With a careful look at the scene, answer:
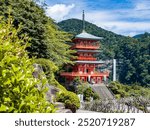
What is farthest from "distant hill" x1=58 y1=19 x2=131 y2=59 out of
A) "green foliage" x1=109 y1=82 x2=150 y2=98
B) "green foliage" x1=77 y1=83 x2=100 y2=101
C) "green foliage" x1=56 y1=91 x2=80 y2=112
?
"green foliage" x1=56 y1=91 x2=80 y2=112

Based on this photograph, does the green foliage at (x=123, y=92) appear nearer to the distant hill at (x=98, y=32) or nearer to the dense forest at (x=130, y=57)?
the dense forest at (x=130, y=57)

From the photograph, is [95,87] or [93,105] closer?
[93,105]

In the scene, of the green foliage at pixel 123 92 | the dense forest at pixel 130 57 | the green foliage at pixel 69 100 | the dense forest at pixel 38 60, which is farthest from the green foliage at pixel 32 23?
the dense forest at pixel 130 57

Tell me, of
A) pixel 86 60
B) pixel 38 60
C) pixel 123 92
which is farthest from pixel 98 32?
pixel 38 60

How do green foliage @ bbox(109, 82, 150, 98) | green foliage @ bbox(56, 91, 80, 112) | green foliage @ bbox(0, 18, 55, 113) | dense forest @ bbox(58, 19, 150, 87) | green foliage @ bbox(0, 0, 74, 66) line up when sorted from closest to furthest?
green foliage @ bbox(0, 18, 55, 113), green foliage @ bbox(56, 91, 80, 112), green foliage @ bbox(0, 0, 74, 66), green foliage @ bbox(109, 82, 150, 98), dense forest @ bbox(58, 19, 150, 87)

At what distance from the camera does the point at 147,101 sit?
56.0 feet

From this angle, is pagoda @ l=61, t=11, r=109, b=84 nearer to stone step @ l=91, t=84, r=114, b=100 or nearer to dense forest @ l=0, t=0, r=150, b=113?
stone step @ l=91, t=84, r=114, b=100

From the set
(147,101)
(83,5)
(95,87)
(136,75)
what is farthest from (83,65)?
(136,75)

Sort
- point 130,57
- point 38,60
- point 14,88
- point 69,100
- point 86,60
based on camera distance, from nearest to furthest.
Answer: point 14,88, point 69,100, point 38,60, point 86,60, point 130,57

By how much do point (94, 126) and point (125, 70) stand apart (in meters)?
42.9

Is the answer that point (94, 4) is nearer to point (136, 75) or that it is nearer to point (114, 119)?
point (136, 75)

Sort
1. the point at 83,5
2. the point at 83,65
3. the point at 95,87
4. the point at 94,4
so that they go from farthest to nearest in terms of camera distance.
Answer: the point at 94,4
the point at 83,5
the point at 83,65
the point at 95,87

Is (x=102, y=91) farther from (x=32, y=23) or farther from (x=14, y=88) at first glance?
(x=14, y=88)

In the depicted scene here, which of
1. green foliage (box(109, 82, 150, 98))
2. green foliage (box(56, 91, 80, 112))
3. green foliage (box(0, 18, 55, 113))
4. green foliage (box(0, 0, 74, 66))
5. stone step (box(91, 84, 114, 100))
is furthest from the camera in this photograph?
green foliage (box(109, 82, 150, 98))
